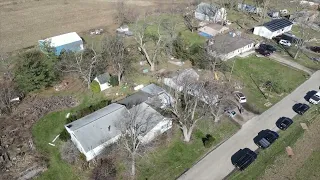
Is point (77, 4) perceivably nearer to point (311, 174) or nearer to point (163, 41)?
point (163, 41)

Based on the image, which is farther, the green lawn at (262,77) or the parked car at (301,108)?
the green lawn at (262,77)

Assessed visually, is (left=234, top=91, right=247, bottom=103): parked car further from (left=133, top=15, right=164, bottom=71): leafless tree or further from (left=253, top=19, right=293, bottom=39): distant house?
(left=253, top=19, right=293, bottom=39): distant house

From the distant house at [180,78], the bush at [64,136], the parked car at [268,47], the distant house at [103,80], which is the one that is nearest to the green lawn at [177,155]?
the distant house at [180,78]

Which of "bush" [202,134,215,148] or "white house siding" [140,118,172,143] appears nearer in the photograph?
"bush" [202,134,215,148]

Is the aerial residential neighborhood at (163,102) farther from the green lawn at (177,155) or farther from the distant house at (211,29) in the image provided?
the distant house at (211,29)

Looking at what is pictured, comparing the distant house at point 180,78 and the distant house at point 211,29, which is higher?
the distant house at point 180,78

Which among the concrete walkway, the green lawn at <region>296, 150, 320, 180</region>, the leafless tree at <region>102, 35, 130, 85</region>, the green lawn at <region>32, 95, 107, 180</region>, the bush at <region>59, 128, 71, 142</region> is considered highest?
the leafless tree at <region>102, 35, 130, 85</region>

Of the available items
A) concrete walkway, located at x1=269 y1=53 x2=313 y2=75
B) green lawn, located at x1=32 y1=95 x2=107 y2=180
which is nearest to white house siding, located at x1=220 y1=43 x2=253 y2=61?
concrete walkway, located at x1=269 y1=53 x2=313 y2=75

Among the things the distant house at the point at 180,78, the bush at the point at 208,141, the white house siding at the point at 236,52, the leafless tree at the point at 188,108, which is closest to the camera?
the leafless tree at the point at 188,108
